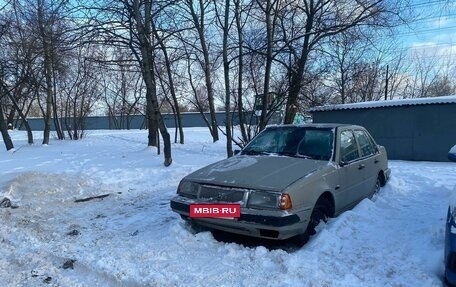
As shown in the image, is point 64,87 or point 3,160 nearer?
point 3,160

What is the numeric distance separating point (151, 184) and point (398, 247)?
5.65 metres

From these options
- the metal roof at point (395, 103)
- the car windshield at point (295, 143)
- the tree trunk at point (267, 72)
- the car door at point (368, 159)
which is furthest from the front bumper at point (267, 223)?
the metal roof at point (395, 103)

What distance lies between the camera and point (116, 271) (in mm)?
3973

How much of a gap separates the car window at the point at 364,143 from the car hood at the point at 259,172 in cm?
150

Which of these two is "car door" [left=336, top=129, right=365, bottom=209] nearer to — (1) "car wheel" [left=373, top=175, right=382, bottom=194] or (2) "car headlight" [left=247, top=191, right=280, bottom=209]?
(1) "car wheel" [left=373, top=175, right=382, bottom=194]

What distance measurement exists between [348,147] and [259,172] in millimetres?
1828

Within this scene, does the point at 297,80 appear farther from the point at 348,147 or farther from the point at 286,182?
the point at 286,182

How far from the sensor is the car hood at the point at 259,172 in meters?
4.51

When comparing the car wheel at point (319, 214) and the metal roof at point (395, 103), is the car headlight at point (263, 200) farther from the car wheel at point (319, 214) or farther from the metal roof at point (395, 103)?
the metal roof at point (395, 103)

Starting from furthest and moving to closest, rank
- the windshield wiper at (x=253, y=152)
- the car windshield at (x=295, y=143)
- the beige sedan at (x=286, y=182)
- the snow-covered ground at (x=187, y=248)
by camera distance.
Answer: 1. the windshield wiper at (x=253, y=152)
2. the car windshield at (x=295, y=143)
3. the beige sedan at (x=286, y=182)
4. the snow-covered ground at (x=187, y=248)

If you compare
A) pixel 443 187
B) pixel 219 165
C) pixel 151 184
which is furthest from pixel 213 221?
pixel 443 187

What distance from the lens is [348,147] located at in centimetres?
595

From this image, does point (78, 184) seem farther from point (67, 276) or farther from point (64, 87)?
point (64, 87)

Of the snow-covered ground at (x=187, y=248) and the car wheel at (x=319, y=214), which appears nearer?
the snow-covered ground at (x=187, y=248)
